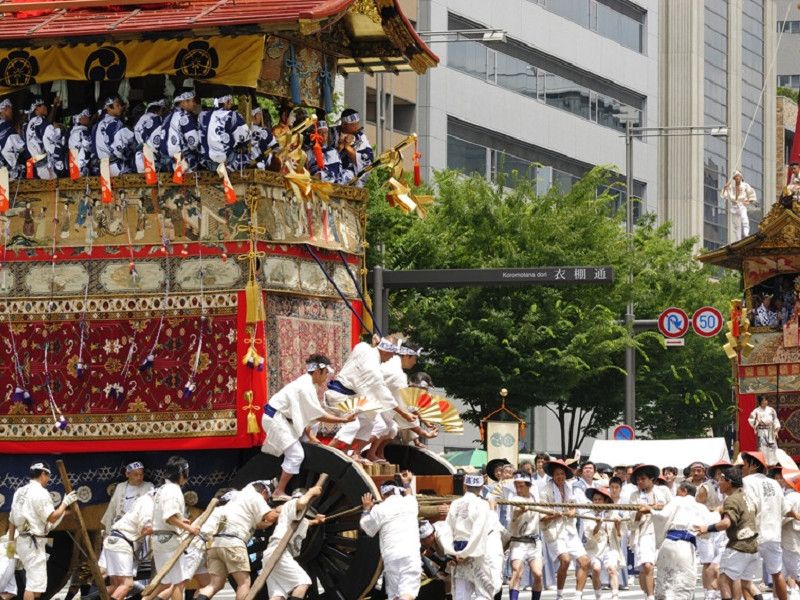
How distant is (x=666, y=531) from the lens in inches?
826

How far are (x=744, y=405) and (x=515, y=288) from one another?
614 centimetres

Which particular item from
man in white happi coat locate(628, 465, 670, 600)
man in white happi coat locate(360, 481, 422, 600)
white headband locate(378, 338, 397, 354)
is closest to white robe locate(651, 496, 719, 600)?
man in white happi coat locate(628, 465, 670, 600)

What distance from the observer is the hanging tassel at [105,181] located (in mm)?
18812

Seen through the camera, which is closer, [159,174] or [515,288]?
[159,174]

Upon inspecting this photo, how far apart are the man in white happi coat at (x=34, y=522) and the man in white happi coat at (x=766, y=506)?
23.3 ft

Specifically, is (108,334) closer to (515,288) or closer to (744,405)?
(744,405)

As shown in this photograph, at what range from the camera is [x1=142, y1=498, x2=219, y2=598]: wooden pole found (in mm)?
17766

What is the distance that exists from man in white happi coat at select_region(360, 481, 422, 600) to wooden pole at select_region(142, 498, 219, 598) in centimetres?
143

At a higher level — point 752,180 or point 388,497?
point 752,180

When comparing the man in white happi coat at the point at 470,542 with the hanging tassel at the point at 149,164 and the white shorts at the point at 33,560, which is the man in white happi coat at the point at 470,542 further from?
the hanging tassel at the point at 149,164

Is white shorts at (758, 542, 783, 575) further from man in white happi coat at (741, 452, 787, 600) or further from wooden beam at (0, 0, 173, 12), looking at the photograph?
wooden beam at (0, 0, 173, 12)

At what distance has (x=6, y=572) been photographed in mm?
19719

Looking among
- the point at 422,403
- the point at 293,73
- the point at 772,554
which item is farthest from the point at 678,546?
the point at 293,73

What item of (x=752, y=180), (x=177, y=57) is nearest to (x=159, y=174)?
(x=177, y=57)
